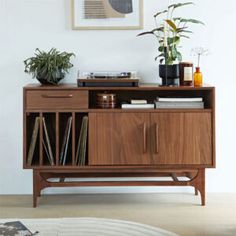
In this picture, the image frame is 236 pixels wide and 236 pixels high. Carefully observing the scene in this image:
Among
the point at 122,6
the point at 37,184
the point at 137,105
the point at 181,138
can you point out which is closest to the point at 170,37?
the point at 122,6

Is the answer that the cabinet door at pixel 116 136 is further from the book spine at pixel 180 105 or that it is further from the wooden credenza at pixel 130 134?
the book spine at pixel 180 105

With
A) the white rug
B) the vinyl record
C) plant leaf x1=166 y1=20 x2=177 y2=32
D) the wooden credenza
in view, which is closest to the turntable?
the wooden credenza

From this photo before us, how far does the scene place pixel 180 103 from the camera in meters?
3.46

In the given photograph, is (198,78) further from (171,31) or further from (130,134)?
(130,134)

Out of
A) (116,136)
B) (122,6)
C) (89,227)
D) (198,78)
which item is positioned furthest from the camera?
(122,6)

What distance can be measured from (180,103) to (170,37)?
458 millimetres

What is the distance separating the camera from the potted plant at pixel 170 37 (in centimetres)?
350

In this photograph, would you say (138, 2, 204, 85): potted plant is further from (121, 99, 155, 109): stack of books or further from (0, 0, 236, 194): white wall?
(121, 99, 155, 109): stack of books

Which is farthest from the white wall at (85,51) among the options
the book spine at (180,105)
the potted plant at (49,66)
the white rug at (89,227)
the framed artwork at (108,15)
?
the white rug at (89,227)

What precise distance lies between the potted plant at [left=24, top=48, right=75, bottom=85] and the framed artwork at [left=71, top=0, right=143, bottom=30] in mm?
284

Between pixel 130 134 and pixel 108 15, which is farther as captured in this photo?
pixel 108 15

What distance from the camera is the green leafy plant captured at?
3.54m

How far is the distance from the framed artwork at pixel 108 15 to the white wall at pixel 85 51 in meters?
0.04

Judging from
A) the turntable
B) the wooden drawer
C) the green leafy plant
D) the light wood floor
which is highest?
the green leafy plant
